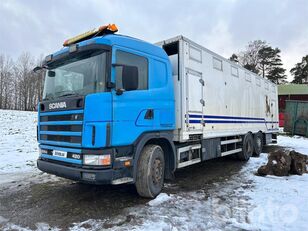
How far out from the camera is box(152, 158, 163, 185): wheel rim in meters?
5.12

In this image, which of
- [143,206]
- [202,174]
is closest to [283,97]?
[202,174]

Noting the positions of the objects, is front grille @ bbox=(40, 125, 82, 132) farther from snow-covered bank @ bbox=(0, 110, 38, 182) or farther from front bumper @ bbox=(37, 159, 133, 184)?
snow-covered bank @ bbox=(0, 110, 38, 182)

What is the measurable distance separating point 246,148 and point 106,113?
6892 mm

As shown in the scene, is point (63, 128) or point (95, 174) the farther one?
point (63, 128)

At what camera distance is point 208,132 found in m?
6.98

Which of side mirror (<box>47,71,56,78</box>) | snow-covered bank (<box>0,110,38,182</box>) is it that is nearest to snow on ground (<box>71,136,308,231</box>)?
side mirror (<box>47,71,56,78</box>)

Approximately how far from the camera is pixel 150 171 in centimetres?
488

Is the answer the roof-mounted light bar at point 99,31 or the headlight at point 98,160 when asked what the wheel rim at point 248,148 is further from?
the roof-mounted light bar at point 99,31

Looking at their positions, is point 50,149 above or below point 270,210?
above

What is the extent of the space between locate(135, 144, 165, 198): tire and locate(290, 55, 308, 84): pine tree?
66608 mm

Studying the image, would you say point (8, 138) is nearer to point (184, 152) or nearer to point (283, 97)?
point (184, 152)

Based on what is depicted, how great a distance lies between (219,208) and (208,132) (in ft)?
8.57

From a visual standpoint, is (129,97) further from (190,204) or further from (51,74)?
(190,204)

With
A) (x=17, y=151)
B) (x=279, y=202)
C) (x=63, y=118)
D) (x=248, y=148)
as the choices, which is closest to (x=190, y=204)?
(x=279, y=202)
